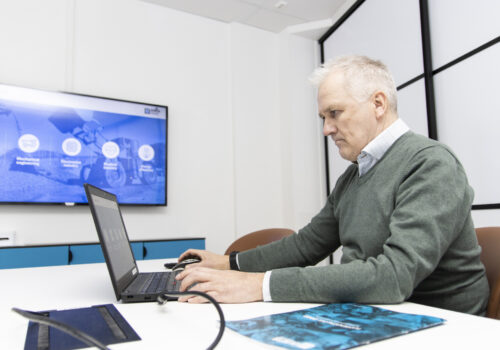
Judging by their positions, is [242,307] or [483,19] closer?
[242,307]

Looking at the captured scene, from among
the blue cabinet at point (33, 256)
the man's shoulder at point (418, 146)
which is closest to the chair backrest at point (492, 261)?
the man's shoulder at point (418, 146)

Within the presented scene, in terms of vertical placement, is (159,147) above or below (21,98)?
below

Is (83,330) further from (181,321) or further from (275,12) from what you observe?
(275,12)

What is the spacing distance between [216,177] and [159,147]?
2.05ft

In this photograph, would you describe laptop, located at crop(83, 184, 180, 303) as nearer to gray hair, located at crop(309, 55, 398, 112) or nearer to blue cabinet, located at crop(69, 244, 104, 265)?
gray hair, located at crop(309, 55, 398, 112)

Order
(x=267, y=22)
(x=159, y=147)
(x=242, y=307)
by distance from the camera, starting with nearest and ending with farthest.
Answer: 1. (x=242, y=307)
2. (x=159, y=147)
3. (x=267, y=22)

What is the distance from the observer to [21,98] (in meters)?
2.66

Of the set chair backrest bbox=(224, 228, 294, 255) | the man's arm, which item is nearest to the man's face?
the man's arm

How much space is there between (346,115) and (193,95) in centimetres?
253

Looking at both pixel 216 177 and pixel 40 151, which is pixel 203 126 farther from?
pixel 40 151

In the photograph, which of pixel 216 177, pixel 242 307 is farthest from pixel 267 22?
pixel 242 307

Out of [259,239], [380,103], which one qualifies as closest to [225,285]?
[380,103]

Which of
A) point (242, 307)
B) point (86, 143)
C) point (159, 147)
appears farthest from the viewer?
point (159, 147)

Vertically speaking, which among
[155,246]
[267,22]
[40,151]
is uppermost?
[267,22]
